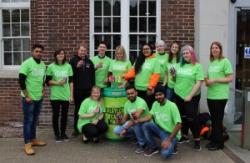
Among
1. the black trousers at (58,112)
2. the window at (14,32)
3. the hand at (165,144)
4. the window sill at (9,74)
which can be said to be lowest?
the hand at (165,144)

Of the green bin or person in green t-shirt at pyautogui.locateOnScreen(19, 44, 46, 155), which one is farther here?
the green bin

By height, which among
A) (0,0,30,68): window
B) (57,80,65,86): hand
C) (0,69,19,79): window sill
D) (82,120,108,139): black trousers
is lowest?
(82,120,108,139): black trousers

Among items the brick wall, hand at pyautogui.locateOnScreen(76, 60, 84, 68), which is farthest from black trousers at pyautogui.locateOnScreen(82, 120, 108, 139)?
the brick wall

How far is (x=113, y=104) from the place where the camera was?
8.52m

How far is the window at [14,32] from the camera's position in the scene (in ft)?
35.4

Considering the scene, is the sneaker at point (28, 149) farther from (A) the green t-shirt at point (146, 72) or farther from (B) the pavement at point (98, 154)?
(A) the green t-shirt at point (146, 72)

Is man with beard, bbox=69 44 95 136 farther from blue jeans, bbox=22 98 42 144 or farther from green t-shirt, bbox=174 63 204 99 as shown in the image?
green t-shirt, bbox=174 63 204 99

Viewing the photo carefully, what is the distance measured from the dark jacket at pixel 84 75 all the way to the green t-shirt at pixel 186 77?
171 cm

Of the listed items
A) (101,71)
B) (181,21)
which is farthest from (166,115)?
(181,21)

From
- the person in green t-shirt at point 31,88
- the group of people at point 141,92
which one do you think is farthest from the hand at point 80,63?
the person in green t-shirt at point 31,88

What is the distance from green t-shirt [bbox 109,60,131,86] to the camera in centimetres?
861

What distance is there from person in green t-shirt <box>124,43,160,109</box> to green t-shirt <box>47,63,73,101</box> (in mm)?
1126

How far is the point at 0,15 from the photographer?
35.6 ft

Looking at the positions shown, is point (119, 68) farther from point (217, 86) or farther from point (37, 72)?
point (217, 86)
